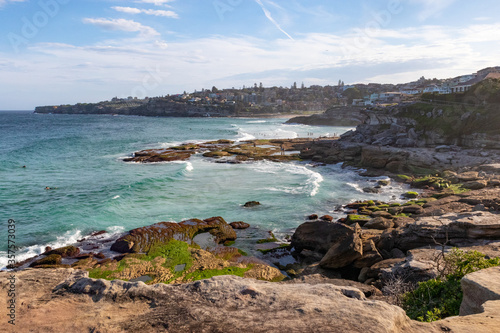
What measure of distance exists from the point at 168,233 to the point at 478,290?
16.3 m

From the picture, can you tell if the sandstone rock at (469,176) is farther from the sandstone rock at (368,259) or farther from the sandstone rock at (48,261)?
the sandstone rock at (48,261)

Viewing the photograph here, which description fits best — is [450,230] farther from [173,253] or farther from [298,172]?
[298,172]

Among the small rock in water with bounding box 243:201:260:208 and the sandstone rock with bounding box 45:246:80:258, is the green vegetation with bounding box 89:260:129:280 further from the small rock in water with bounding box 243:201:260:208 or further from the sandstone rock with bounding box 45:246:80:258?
the small rock in water with bounding box 243:201:260:208

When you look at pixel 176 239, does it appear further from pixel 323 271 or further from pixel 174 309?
pixel 174 309

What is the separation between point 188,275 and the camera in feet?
50.3

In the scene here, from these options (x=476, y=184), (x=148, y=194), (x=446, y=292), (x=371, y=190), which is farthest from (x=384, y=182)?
(x=446, y=292)

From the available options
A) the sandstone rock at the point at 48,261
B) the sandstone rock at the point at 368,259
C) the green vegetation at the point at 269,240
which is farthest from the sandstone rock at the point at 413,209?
the sandstone rock at the point at 48,261

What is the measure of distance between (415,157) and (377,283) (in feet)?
96.3

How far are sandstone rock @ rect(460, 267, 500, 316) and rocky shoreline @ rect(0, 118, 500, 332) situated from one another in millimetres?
34

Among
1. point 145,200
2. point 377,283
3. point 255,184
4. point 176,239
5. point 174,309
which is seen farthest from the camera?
point 255,184

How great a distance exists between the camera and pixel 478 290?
7301 mm

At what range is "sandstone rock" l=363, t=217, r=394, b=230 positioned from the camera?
19.2 m

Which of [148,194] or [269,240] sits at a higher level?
[148,194]

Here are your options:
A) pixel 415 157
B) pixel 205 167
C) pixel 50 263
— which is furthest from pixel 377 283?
pixel 205 167
